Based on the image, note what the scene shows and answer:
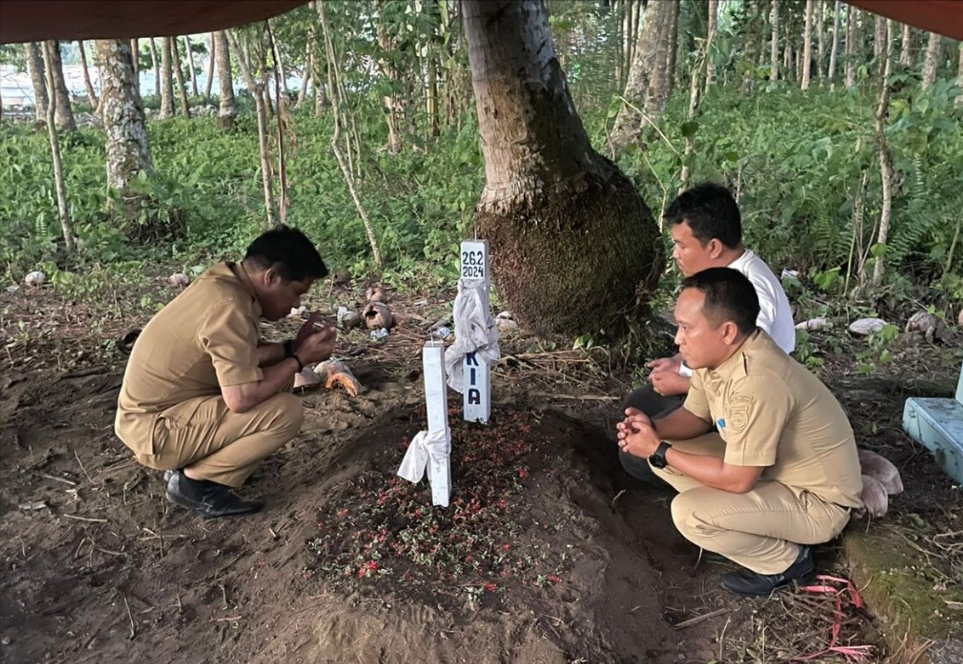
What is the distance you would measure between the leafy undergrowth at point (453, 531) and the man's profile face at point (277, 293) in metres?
0.77

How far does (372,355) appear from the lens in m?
4.72

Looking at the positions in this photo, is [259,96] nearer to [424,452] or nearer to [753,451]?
[424,452]

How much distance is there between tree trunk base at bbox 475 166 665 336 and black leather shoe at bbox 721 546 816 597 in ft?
6.07

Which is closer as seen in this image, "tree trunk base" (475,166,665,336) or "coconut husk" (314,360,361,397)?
"tree trunk base" (475,166,665,336)

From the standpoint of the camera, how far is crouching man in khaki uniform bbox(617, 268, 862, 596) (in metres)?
2.33

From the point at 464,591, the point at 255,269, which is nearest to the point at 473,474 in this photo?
the point at 464,591

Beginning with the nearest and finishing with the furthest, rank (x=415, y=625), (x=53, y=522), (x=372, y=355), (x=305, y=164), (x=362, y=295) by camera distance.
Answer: (x=415, y=625) → (x=53, y=522) → (x=372, y=355) → (x=362, y=295) → (x=305, y=164)

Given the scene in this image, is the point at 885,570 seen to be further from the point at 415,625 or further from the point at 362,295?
the point at 362,295

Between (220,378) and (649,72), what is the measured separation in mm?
7282

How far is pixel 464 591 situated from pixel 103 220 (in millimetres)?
6672

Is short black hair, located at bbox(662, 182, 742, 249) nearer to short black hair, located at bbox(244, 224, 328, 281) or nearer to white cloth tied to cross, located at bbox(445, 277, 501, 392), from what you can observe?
white cloth tied to cross, located at bbox(445, 277, 501, 392)

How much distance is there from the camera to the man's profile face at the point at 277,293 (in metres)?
2.92

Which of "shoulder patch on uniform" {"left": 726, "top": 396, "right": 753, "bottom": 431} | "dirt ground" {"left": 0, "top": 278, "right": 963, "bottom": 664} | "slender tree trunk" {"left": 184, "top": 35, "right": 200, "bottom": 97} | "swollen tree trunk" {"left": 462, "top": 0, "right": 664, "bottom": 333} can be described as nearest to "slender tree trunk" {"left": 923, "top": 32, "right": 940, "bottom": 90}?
"dirt ground" {"left": 0, "top": 278, "right": 963, "bottom": 664}

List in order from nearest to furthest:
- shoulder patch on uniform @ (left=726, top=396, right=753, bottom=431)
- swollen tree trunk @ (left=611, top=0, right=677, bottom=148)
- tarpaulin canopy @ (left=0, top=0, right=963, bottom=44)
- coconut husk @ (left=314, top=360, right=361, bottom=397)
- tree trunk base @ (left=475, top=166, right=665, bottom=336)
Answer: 1. tarpaulin canopy @ (left=0, top=0, right=963, bottom=44)
2. shoulder patch on uniform @ (left=726, top=396, right=753, bottom=431)
3. tree trunk base @ (left=475, top=166, right=665, bottom=336)
4. coconut husk @ (left=314, top=360, right=361, bottom=397)
5. swollen tree trunk @ (left=611, top=0, right=677, bottom=148)
